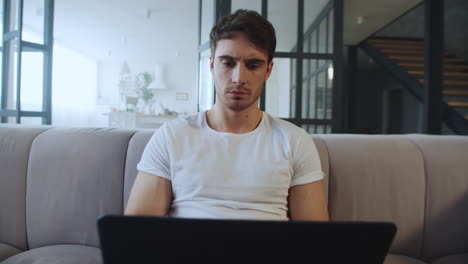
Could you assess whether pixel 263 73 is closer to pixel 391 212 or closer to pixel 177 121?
pixel 177 121

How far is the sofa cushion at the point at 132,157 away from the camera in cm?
127

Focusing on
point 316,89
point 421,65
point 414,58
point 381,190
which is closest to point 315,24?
point 316,89

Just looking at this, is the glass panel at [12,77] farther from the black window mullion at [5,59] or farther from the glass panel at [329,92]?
the glass panel at [329,92]

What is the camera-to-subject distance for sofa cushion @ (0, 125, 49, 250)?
51.0 inches

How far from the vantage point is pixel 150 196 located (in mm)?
954

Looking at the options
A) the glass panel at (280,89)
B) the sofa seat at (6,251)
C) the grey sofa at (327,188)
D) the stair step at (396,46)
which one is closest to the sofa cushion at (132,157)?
the grey sofa at (327,188)

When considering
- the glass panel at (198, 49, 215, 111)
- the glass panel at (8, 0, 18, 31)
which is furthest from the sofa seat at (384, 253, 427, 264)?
the glass panel at (8, 0, 18, 31)

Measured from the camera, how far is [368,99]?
31.4 feet

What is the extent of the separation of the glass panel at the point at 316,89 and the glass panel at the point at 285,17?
9.1 inches

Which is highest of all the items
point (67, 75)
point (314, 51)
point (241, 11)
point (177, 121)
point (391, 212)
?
point (67, 75)

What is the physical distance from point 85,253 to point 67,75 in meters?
7.68

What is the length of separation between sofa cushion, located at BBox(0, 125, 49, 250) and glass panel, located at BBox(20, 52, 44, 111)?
192 centimetres

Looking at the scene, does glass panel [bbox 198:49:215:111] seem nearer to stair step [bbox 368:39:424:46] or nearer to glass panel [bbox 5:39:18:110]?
glass panel [bbox 5:39:18:110]

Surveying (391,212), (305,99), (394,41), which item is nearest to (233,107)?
(391,212)
